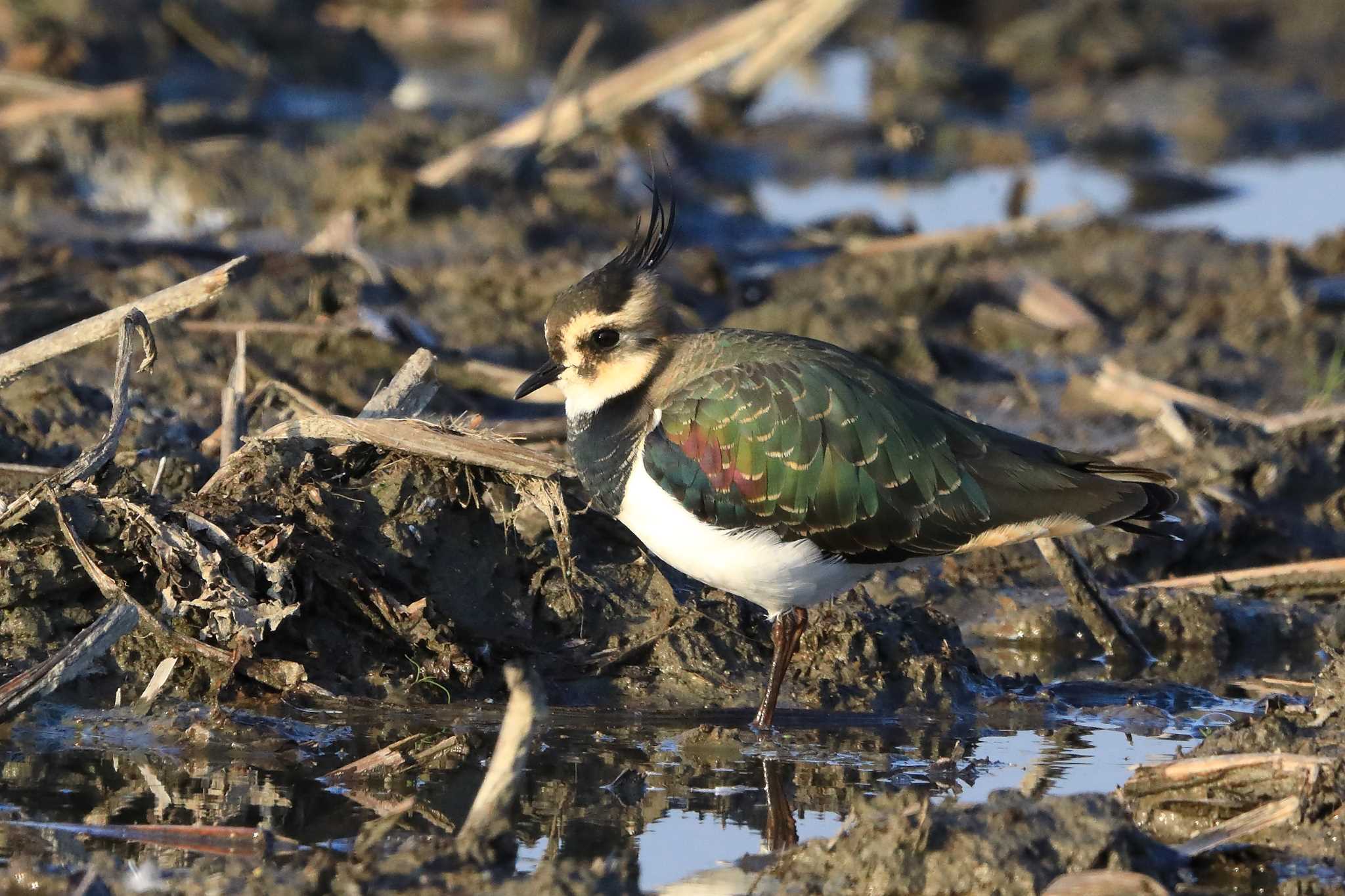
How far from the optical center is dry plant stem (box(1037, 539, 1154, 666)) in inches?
271

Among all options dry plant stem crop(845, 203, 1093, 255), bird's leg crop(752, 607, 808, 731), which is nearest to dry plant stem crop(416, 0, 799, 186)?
dry plant stem crop(845, 203, 1093, 255)

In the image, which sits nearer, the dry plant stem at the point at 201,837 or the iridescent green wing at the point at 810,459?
the dry plant stem at the point at 201,837

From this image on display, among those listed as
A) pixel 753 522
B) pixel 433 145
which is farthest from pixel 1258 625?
pixel 433 145

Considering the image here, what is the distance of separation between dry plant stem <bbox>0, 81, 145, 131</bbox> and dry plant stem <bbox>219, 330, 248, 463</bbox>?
609 cm

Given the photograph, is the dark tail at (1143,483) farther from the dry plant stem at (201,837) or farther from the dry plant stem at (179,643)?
the dry plant stem at (201,837)

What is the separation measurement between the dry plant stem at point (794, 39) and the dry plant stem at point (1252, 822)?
782cm

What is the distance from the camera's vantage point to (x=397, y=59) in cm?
1789

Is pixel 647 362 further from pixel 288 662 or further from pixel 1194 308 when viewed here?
pixel 1194 308

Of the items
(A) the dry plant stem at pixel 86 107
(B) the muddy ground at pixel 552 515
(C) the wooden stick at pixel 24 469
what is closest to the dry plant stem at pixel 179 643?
(B) the muddy ground at pixel 552 515

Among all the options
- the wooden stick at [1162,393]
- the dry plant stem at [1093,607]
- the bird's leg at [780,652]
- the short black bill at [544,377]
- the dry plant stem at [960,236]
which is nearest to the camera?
the bird's leg at [780,652]

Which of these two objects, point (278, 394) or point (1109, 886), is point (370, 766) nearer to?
point (1109, 886)

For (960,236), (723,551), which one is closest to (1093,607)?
(723,551)

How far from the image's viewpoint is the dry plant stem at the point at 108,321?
5.83 m

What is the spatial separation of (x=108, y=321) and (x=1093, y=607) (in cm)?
366
